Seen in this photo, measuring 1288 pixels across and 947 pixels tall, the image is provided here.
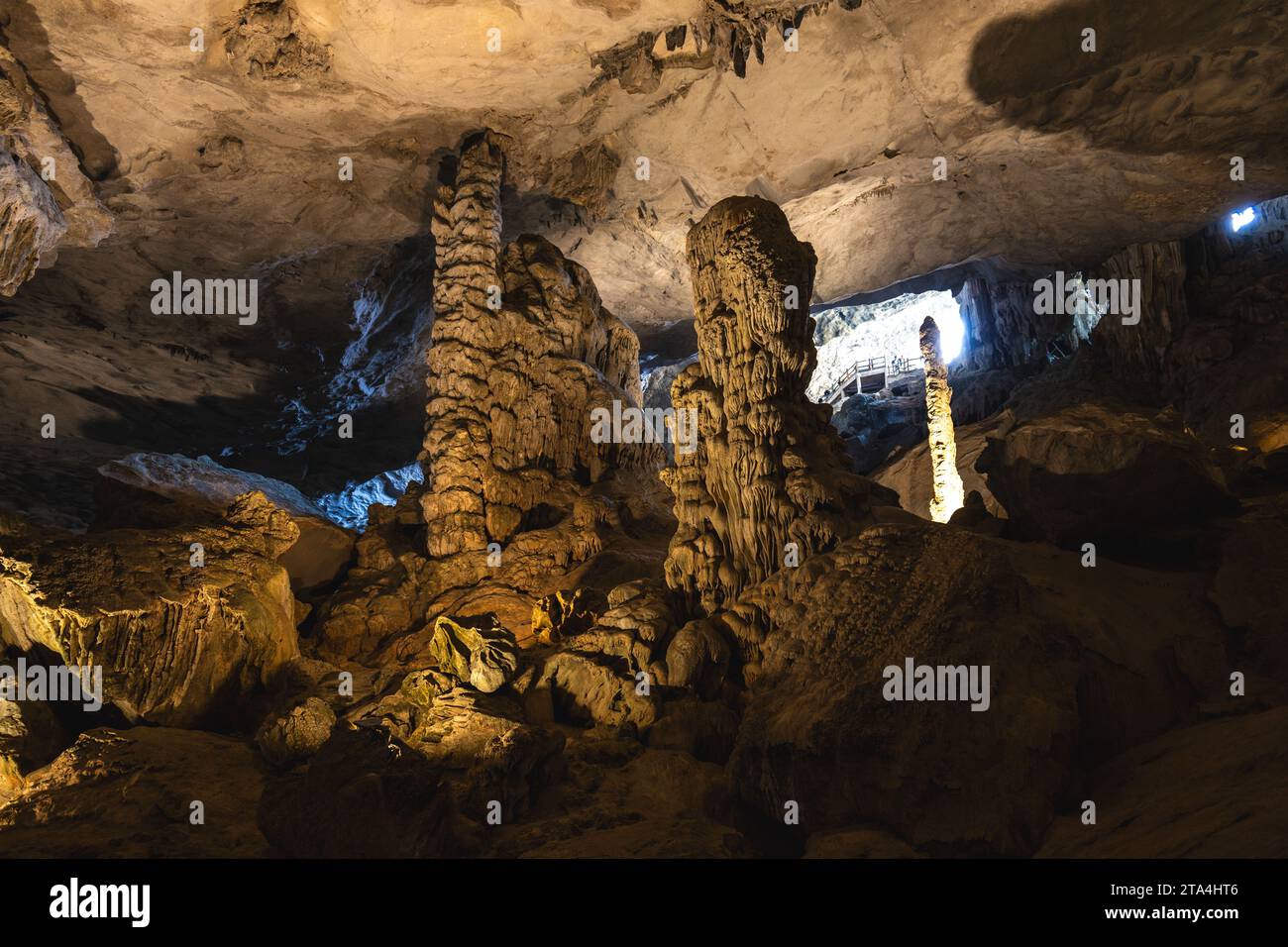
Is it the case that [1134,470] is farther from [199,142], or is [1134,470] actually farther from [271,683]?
[199,142]

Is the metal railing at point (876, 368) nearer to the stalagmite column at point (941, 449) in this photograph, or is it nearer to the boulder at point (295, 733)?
the stalagmite column at point (941, 449)

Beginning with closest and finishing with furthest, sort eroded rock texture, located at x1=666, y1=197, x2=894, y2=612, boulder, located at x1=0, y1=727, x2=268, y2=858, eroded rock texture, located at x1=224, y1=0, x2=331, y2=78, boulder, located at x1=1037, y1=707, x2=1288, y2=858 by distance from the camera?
boulder, located at x1=1037, y1=707, x2=1288, y2=858, boulder, located at x1=0, y1=727, x2=268, y2=858, eroded rock texture, located at x1=666, y1=197, x2=894, y2=612, eroded rock texture, located at x1=224, y1=0, x2=331, y2=78

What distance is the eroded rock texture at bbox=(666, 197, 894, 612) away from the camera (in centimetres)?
846

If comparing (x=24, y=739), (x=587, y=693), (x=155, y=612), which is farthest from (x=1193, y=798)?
(x=24, y=739)

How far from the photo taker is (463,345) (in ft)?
43.2

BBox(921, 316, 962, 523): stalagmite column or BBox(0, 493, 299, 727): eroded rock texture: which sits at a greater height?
BBox(921, 316, 962, 523): stalagmite column

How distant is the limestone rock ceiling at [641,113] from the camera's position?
1051 centimetres

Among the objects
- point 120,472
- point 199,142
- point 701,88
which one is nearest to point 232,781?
point 120,472

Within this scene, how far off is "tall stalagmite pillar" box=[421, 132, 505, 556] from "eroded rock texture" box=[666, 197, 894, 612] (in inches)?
169

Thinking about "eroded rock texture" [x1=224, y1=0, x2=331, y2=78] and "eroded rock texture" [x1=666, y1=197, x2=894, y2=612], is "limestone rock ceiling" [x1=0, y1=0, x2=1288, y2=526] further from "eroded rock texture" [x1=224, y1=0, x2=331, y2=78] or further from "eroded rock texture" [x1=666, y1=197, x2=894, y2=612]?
"eroded rock texture" [x1=666, y1=197, x2=894, y2=612]

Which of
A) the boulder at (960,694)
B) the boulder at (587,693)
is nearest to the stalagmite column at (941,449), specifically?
the boulder at (960,694)

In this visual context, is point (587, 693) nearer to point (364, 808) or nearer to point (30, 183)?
point (364, 808)

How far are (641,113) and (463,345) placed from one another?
4.37 m

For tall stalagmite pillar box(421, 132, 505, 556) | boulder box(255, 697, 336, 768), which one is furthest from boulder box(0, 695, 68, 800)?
tall stalagmite pillar box(421, 132, 505, 556)
